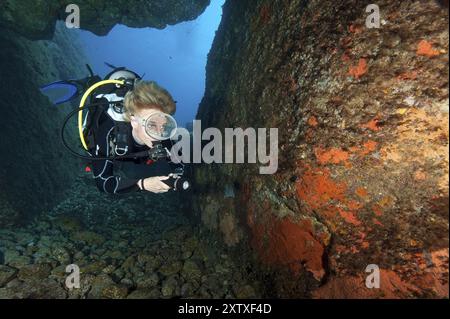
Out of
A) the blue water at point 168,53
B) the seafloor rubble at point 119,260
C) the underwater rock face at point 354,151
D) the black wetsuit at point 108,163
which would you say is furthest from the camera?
the blue water at point 168,53

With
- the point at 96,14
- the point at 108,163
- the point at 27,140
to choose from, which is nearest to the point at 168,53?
the point at 96,14

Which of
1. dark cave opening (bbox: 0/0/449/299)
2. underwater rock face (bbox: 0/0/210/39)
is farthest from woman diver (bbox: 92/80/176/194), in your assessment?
underwater rock face (bbox: 0/0/210/39)

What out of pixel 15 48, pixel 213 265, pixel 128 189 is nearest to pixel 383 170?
pixel 213 265

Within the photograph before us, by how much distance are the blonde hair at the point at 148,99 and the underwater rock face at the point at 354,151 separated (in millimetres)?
1049

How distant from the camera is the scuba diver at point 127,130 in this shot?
3562 millimetres

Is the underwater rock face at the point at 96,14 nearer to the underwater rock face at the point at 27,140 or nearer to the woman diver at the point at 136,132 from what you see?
the underwater rock face at the point at 27,140

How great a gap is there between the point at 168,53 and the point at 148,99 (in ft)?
411

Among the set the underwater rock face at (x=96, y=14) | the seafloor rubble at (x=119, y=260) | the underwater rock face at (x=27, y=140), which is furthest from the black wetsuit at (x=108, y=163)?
the underwater rock face at (x=96, y=14)

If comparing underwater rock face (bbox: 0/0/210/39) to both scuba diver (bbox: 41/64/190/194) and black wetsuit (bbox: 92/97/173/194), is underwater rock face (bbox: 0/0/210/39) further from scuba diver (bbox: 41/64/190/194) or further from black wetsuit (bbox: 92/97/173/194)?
black wetsuit (bbox: 92/97/173/194)

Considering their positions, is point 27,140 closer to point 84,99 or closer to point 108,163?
point 84,99

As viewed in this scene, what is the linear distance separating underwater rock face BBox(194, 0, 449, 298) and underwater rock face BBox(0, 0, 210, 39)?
676 cm

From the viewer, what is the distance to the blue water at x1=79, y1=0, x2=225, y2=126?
7200 centimetres

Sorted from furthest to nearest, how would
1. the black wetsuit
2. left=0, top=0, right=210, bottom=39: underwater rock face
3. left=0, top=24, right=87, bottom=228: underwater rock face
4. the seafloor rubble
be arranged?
1. left=0, top=0, right=210, bottom=39: underwater rock face
2. left=0, top=24, right=87, bottom=228: underwater rock face
3. the black wetsuit
4. the seafloor rubble
